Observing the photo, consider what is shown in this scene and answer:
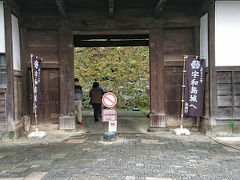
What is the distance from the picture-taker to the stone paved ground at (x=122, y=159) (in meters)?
4.65

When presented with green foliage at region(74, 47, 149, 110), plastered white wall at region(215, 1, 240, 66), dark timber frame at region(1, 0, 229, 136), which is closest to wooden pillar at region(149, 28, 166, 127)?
dark timber frame at region(1, 0, 229, 136)

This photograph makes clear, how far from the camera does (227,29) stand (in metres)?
7.84

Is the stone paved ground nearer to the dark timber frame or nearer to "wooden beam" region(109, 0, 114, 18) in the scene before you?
the dark timber frame

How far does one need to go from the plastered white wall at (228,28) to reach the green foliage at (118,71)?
9.66 meters

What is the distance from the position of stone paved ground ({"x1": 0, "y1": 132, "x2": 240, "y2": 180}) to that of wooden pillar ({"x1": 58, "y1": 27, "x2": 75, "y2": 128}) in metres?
1.40

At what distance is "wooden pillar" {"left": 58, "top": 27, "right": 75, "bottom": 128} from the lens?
29.0 feet

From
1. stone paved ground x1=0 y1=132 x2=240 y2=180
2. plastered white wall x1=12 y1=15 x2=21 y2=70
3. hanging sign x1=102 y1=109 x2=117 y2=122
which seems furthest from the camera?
plastered white wall x1=12 y1=15 x2=21 y2=70

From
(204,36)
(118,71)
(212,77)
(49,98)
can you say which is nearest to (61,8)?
(49,98)

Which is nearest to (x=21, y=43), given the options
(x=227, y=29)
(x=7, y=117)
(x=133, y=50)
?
(x=7, y=117)

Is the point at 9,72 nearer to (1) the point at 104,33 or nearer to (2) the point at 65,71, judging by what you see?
(2) the point at 65,71

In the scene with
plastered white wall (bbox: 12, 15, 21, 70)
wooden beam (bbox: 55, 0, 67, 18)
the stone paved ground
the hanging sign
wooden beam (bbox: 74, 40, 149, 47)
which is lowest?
the stone paved ground

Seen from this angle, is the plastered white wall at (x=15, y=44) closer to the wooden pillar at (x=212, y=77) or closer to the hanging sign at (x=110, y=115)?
the hanging sign at (x=110, y=115)

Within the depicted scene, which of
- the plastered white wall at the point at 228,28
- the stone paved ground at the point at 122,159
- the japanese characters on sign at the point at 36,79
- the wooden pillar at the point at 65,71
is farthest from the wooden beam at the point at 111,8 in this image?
the stone paved ground at the point at 122,159

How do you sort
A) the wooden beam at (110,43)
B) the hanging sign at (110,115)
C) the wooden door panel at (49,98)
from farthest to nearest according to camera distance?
the wooden beam at (110,43)
the wooden door panel at (49,98)
the hanging sign at (110,115)
